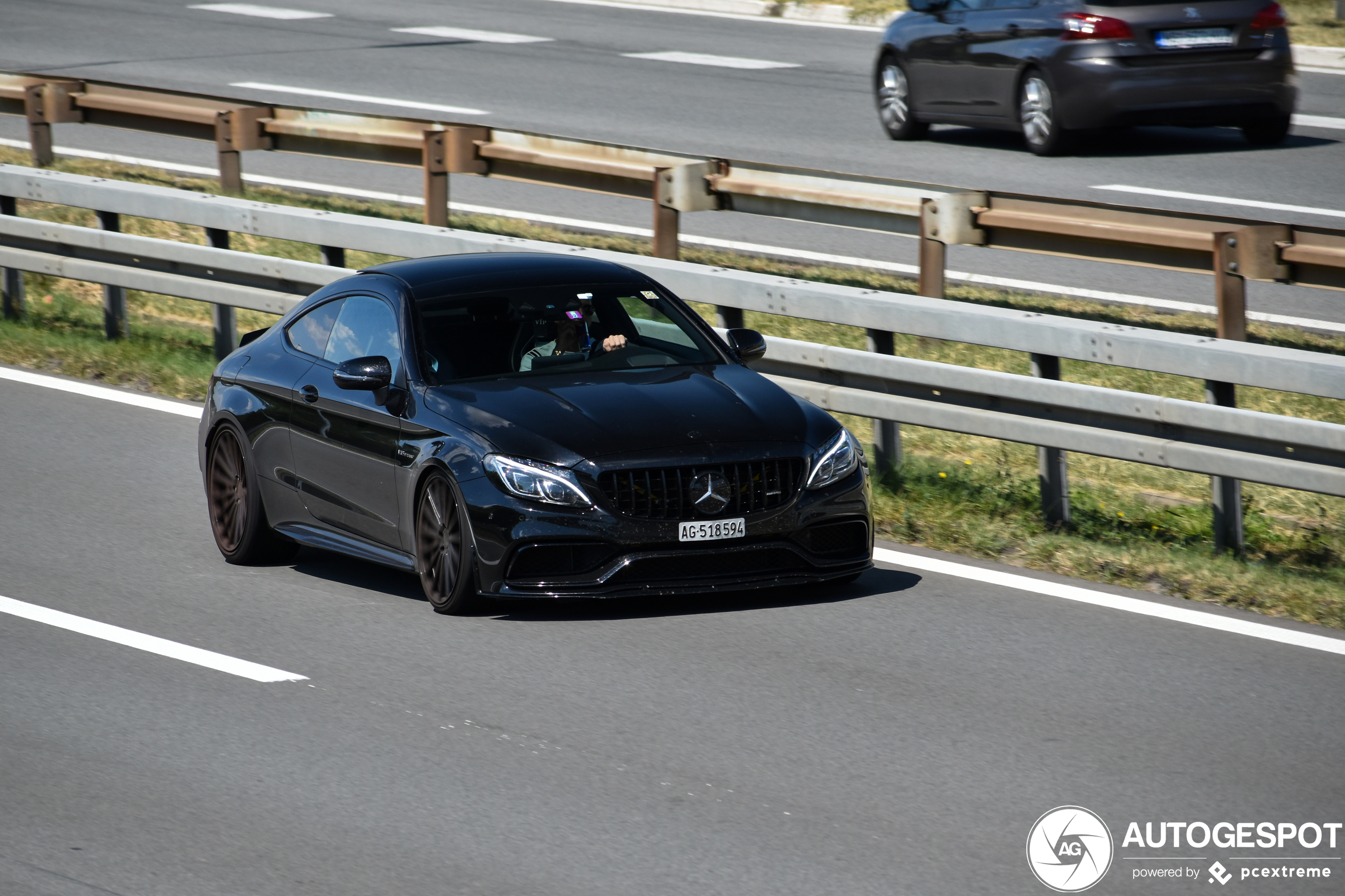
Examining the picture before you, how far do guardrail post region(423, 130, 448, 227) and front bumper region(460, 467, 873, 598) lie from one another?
7128mm

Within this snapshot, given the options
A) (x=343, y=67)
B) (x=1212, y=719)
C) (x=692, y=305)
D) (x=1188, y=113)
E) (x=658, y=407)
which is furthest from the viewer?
(x=343, y=67)

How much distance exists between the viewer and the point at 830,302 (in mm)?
10430

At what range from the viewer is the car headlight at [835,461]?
8367mm

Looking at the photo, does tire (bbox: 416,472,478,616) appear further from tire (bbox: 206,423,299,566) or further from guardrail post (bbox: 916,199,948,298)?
guardrail post (bbox: 916,199,948,298)

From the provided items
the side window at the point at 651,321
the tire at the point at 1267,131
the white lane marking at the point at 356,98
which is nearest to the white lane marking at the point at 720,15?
the white lane marking at the point at 356,98

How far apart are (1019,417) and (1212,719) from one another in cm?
279

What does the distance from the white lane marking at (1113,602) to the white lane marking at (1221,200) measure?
8500mm

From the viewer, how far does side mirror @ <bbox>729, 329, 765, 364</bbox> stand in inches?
364

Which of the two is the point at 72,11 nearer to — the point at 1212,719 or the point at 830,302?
the point at 830,302

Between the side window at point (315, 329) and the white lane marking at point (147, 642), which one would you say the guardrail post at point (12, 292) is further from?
the white lane marking at point (147, 642)

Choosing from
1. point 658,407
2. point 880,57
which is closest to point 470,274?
point 658,407

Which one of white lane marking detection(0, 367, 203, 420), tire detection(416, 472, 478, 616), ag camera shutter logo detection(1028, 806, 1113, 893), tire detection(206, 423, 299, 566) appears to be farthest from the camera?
white lane marking detection(0, 367, 203, 420)

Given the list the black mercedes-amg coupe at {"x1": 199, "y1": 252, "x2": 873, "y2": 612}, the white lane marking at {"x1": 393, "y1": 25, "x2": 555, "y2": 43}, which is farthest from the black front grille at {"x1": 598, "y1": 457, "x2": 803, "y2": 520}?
the white lane marking at {"x1": 393, "y1": 25, "x2": 555, "y2": 43}

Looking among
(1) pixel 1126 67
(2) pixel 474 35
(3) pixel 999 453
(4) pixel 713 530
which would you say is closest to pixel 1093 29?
(1) pixel 1126 67
